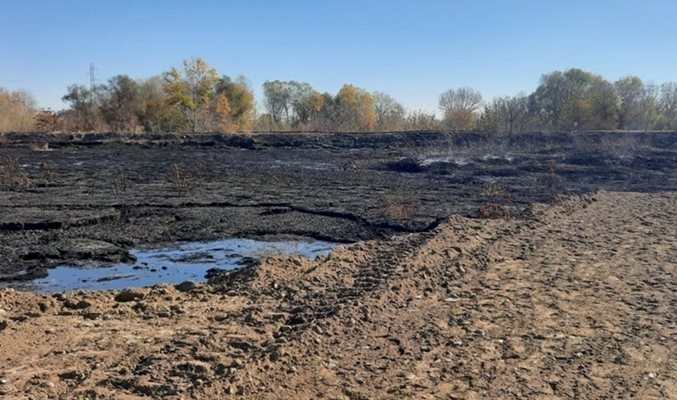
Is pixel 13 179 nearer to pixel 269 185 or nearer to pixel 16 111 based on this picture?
pixel 269 185

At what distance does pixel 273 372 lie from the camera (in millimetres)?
4852

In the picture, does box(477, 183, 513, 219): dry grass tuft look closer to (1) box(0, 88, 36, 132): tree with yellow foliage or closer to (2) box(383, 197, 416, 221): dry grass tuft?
(2) box(383, 197, 416, 221): dry grass tuft

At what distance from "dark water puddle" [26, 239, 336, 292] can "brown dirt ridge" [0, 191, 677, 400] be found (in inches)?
61.8

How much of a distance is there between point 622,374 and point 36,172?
23761mm

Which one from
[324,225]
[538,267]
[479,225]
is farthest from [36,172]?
[538,267]

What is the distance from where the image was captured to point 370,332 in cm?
596

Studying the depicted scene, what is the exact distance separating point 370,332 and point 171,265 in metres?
5.17

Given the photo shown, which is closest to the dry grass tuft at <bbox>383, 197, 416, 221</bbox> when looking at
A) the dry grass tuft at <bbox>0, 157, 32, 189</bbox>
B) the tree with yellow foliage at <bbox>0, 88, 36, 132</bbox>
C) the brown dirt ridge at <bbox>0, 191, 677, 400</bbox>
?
the brown dirt ridge at <bbox>0, 191, 677, 400</bbox>

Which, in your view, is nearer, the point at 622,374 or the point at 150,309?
the point at 622,374

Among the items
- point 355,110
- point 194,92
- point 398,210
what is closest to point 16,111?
point 194,92

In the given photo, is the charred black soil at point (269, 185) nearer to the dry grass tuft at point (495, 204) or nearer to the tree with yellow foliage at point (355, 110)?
the dry grass tuft at point (495, 204)

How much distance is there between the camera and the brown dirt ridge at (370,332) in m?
4.73

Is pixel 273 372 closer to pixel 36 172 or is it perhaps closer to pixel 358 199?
pixel 358 199

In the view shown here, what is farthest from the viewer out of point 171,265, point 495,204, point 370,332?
point 495,204
